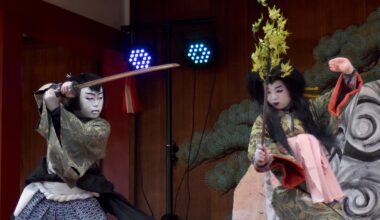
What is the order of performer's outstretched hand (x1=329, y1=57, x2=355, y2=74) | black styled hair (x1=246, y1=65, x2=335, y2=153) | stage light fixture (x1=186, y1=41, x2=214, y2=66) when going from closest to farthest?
performer's outstretched hand (x1=329, y1=57, x2=355, y2=74) → black styled hair (x1=246, y1=65, x2=335, y2=153) → stage light fixture (x1=186, y1=41, x2=214, y2=66)

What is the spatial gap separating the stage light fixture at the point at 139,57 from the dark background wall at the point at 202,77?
16 centimetres

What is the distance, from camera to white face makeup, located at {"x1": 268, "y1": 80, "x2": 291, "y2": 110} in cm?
328

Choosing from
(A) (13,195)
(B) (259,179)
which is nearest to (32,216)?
(A) (13,195)

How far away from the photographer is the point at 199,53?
5.55 metres

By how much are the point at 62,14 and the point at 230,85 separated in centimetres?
135

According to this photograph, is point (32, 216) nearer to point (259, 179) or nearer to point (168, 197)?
point (259, 179)

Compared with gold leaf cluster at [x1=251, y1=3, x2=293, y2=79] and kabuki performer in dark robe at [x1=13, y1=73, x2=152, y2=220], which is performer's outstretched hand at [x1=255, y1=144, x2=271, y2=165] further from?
kabuki performer in dark robe at [x1=13, y1=73, x2=152, y2=220]

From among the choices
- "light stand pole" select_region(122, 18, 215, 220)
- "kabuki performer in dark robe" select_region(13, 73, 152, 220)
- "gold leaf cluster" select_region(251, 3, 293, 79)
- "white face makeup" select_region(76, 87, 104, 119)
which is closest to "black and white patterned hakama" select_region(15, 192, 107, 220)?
"kabuki performer in dark robe" select_region(13, 73, 152, 220)

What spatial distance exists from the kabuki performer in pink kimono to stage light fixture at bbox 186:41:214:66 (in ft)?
7.11

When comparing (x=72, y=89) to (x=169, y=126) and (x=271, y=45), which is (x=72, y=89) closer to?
(x=271, y=45)

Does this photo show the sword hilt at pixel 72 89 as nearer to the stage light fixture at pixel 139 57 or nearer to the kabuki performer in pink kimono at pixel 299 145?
the kabuki performer in pink kimono at pixel 299 145

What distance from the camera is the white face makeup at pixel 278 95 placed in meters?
3.28

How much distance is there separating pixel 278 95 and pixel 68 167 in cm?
97

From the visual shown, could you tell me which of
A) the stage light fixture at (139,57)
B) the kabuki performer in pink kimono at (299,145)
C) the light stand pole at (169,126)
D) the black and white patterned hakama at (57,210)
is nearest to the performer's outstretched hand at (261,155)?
the kabuki performer in pink kimono at (299,145)
